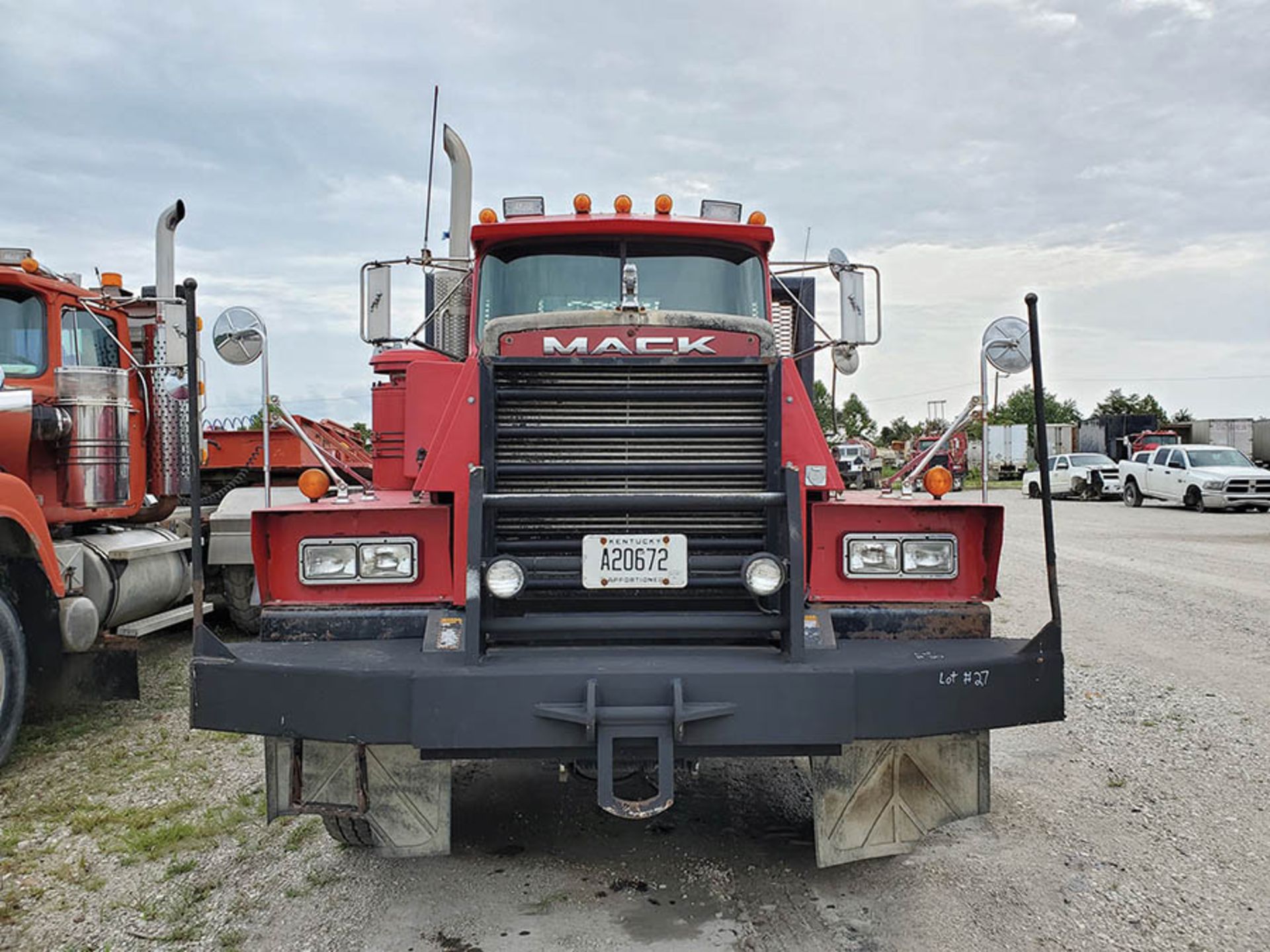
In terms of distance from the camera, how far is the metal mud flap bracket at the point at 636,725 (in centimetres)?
330

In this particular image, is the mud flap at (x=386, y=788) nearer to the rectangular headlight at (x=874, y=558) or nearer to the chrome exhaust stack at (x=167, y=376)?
the rectangular headlight at (x=874, y=558)

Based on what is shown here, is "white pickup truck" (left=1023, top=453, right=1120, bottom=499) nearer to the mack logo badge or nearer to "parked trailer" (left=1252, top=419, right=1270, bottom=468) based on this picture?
"parked trailer" (left=1252, top=419, right=1270, bottom=468)

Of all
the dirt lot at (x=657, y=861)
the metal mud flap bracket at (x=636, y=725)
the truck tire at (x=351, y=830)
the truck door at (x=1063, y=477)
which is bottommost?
the dirt lot at (x=657, y=861)

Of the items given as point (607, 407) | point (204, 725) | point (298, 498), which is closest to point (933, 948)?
point (607, 407)

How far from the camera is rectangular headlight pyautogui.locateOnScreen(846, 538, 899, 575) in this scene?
159 inches

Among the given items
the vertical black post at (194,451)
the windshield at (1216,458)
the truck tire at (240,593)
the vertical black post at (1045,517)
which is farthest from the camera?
the windshield at (1216,458)

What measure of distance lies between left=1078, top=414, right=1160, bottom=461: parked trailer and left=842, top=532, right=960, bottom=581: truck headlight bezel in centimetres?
4617

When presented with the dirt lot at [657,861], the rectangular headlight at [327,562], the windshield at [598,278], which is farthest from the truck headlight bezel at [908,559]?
the rectangular headlight at [327,562]

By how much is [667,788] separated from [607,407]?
4.64 ft

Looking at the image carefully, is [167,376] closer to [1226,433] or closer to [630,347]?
[630,347]

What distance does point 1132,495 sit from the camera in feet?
95.5

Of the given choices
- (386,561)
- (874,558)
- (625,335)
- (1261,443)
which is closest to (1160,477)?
(1261,443)

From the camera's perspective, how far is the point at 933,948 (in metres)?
3.61

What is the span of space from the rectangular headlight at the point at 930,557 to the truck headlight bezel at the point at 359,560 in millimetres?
1970
